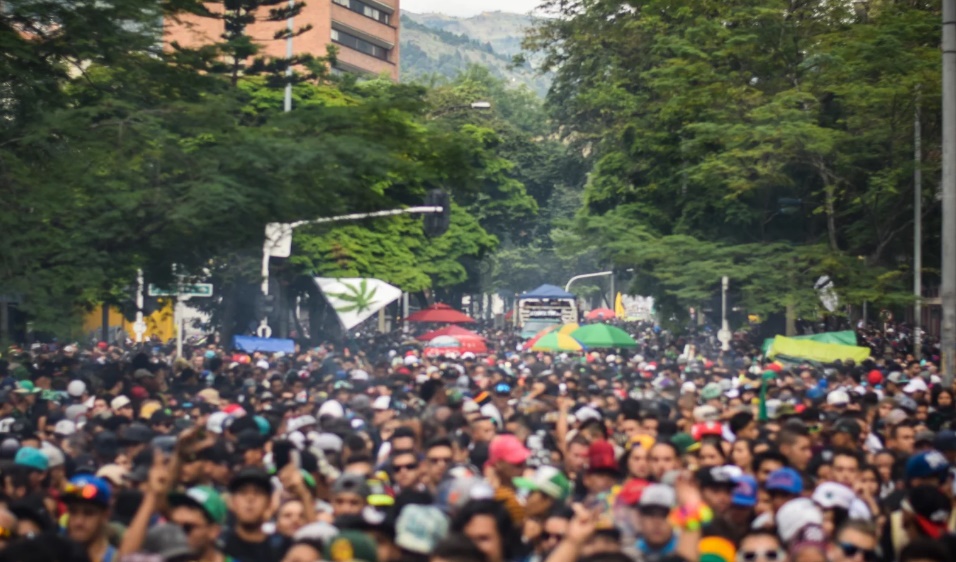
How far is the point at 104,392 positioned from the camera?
19.5m

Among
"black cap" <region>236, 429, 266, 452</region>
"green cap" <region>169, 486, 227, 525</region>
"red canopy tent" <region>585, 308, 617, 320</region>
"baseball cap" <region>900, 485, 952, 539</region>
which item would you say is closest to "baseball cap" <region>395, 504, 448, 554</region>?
"green cap" <region>169, 486, 227, 525</region>

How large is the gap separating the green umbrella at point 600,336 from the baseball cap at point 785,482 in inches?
962

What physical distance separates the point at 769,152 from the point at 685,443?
21.1 meters

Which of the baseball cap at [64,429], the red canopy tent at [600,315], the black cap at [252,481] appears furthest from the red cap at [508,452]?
the red canopy tent at [600,315]

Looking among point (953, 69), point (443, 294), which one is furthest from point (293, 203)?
point (443, 294)

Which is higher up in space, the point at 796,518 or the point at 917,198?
the point at 917,198

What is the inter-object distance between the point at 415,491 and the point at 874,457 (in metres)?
4.76

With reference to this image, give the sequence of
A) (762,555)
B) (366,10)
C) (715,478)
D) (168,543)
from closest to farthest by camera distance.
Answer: (168,543), (762,555), (715,478), (366,10)

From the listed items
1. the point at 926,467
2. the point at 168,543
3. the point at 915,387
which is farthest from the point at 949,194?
the point at 168,543

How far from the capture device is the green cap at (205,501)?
309 inches

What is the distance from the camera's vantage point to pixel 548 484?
8789 millimetres

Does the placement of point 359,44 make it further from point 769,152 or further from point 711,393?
point 711,393

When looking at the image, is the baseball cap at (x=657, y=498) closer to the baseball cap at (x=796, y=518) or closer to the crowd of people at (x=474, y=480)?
the crowd of people at (x=474, y=480)

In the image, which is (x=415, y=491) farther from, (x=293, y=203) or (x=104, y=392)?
(x=293, y=203)
